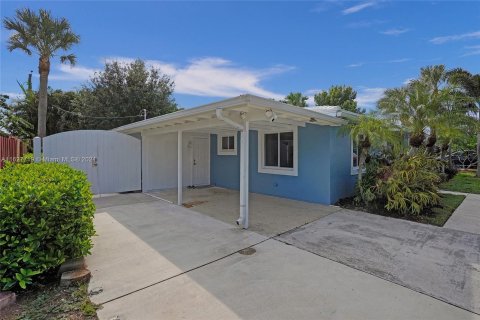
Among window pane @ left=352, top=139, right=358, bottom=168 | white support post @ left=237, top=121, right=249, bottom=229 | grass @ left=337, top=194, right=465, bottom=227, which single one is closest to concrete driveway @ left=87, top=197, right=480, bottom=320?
white support post @ left=237, top=121, right=249, bottom=229

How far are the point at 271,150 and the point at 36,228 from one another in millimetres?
6900

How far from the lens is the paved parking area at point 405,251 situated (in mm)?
3125

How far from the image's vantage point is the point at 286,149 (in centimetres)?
831

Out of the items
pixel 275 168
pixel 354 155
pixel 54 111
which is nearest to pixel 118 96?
pixel 54 111

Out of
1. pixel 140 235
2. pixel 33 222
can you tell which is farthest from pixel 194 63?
pixel 33 222

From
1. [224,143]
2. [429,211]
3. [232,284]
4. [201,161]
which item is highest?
[224,143]

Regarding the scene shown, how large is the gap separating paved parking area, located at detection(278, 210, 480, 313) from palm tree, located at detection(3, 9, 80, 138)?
13579 mm

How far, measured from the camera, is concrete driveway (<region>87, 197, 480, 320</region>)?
2.61 m

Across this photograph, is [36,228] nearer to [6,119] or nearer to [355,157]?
[355,157]

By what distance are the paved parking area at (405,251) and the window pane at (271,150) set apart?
316cm

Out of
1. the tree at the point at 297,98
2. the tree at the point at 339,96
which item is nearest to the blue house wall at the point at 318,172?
the tree at the point at 297,98

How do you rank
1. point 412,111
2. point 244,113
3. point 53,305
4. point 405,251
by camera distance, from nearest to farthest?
point 53,305
point 405,251
point 244,113
point 412,111

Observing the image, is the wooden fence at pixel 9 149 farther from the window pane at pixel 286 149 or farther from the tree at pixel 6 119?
the window pane at pixel 286 149

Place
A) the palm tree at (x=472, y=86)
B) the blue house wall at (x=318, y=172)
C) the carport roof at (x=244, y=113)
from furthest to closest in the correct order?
the palm tree at (x=472, y=86)
the blue house wall at (x=318, y=172)
the carport roof at (x=244, y=113)
